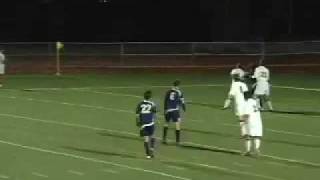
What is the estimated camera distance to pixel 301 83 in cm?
3606

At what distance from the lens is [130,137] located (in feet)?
65.2

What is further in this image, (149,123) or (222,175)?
(149,123)

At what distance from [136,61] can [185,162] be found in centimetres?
2514

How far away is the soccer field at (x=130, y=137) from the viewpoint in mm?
15336

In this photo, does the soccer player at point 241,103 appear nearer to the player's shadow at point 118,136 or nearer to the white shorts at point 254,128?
the white shorts at point 254,128

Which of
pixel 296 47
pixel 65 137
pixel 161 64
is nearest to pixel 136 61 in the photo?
pixel 161 64

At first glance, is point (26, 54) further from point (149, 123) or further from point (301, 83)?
point (149, 123)
